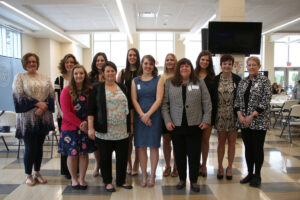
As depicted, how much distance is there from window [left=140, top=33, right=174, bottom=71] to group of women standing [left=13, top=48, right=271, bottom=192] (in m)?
13.1

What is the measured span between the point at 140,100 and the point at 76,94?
73 cm

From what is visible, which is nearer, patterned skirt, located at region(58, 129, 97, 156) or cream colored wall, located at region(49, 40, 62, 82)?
patterned skirt, located at region(58, 129, 97, 156)

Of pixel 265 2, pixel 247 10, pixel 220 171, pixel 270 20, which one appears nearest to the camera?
pixel 220 171

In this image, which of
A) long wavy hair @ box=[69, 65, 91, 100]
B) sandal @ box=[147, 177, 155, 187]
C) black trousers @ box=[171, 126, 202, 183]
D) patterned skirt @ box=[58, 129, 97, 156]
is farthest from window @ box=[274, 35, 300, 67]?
patterned skirt @ box=[58, 129, 97, 156]

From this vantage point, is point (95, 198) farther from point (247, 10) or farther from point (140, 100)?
point (247, 10)

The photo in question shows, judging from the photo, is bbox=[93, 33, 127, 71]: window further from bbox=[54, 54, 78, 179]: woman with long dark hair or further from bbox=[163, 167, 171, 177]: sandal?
bbox=[163, 167, 171, 177]: sandal

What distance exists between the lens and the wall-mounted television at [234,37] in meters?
5.38

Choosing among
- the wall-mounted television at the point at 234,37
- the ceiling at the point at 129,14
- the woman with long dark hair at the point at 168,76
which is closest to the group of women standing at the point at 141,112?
the woman with long dark hair at the point at 168,76

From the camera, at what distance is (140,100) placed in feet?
9.12

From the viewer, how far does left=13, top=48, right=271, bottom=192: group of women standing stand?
104 inches

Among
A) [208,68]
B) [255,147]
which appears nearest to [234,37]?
[208,68]

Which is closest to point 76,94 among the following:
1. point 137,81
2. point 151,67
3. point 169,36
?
point 137,81

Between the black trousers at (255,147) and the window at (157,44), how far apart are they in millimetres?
13200

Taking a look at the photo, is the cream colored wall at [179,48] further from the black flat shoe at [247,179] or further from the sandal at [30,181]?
the sandal at [30,181]
